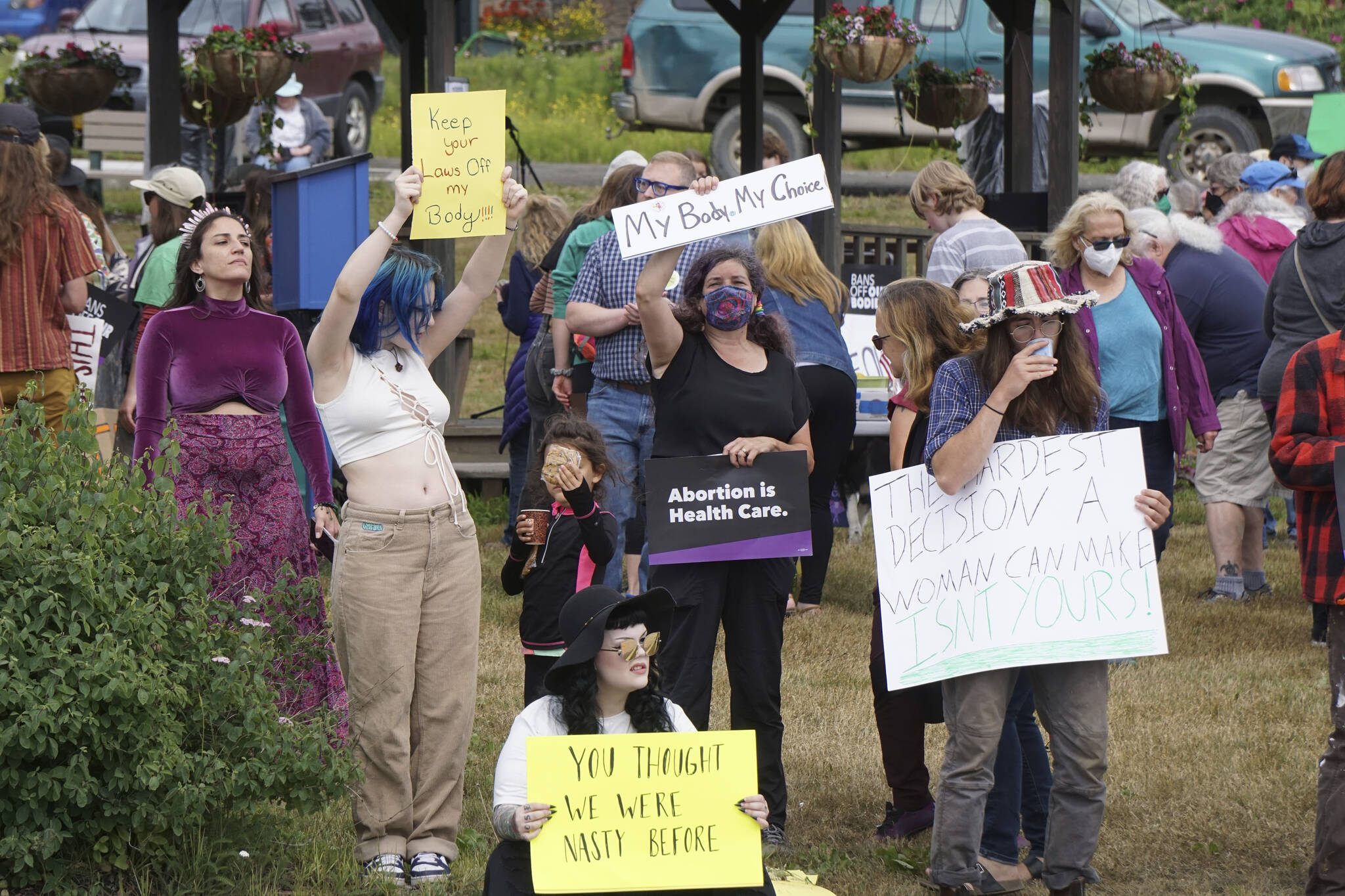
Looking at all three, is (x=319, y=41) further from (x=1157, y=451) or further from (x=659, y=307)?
(x=659, y=307)

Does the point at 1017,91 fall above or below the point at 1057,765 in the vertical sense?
above

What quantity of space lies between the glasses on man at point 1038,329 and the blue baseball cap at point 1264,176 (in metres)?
5.78

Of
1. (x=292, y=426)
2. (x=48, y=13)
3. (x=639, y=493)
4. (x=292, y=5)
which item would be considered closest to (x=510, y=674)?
(x=639, y=493)

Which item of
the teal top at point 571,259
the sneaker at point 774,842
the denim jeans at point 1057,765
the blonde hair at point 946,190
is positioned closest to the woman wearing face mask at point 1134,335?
the blonde hair at point 946,190

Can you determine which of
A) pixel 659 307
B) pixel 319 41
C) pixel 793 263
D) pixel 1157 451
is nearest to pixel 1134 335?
pixel 1157 451

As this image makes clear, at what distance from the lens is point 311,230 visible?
7.52 metres

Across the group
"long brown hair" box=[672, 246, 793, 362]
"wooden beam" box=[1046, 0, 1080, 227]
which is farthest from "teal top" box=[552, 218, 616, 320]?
"wooden beam" box=[1046, 0, 1080, 227]

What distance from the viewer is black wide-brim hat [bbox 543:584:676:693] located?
387 cm

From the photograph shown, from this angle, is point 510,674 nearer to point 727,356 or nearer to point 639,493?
point 639,493

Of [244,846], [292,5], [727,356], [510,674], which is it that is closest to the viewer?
[244,846]

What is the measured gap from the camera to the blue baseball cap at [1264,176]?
9297 millimetres

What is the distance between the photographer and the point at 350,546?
4348mm

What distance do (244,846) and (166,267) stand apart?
3393 millimetres

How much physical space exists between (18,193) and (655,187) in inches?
96.4
